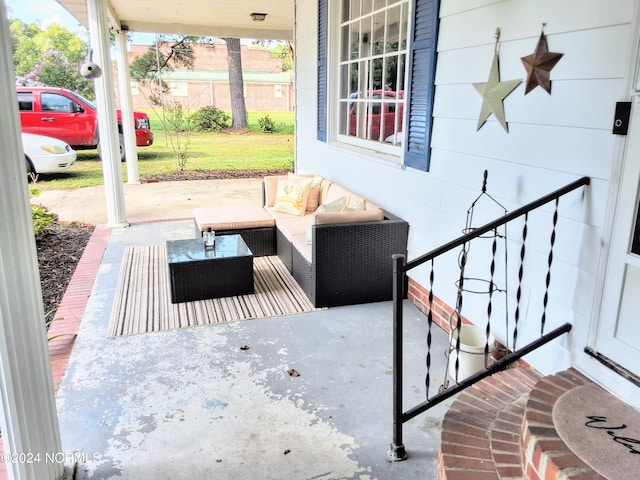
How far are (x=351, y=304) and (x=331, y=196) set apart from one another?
4.73 ft

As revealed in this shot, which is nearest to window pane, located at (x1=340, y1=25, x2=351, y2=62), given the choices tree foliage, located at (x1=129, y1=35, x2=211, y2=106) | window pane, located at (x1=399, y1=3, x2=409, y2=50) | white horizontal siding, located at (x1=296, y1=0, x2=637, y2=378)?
window pane, located at (x1=399, y1=3, x2=409, y2=50)

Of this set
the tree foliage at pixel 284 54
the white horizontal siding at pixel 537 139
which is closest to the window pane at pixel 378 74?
the white horizontal siding at pixel 537 139

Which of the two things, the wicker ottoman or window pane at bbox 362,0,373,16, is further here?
the wicker ottoman

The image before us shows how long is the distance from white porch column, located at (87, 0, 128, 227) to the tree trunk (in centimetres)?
Result: 864

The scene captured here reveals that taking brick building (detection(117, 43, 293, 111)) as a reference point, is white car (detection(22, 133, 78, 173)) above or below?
below

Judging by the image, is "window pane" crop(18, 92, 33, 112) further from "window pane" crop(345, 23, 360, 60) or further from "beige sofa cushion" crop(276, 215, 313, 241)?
"window pane" crop(345, 23, 360, 60)

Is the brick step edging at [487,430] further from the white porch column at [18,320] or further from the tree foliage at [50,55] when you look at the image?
the tree foliage at [50,55]

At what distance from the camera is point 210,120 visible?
13.7 metres

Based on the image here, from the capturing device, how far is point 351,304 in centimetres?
389

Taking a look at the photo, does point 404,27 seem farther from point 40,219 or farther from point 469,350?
point 40,219

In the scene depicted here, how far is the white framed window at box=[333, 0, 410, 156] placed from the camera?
4094mm

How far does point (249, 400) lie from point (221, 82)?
13.5 m

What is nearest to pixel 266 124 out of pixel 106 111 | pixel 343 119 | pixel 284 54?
pixel 284 54

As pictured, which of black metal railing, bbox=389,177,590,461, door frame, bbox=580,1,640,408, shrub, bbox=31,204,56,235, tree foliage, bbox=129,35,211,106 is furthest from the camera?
tree foliage, bbox=129,35,211,106
